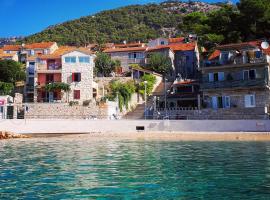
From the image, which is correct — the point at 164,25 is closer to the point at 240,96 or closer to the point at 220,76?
the point at 220,76

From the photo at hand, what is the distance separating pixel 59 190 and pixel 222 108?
124 ft

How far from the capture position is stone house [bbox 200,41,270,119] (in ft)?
153

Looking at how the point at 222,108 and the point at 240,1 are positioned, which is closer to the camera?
the point at 222,108

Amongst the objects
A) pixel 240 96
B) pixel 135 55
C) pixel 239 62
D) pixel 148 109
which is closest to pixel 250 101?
pixel 240 96

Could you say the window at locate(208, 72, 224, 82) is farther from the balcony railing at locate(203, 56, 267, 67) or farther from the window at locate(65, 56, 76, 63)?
the window at locate(65, 56, 76, 63)

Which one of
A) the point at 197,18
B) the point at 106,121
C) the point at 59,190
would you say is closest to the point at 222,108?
the point at 106,121

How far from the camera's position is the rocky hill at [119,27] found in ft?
454

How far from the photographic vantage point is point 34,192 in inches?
500

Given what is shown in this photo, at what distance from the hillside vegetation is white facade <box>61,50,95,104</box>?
22115 millimetres

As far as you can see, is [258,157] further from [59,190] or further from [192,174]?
[59,190]

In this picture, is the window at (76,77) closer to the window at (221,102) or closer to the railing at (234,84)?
the railing at (234,84)

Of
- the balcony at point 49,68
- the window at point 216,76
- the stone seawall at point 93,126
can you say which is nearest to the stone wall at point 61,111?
the stone seawall at point 93,126

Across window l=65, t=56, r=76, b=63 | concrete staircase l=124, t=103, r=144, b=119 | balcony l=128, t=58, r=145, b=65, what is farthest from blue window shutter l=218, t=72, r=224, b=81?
balcony l=128, t=58, r=145, b=65

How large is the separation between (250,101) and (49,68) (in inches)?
1291
